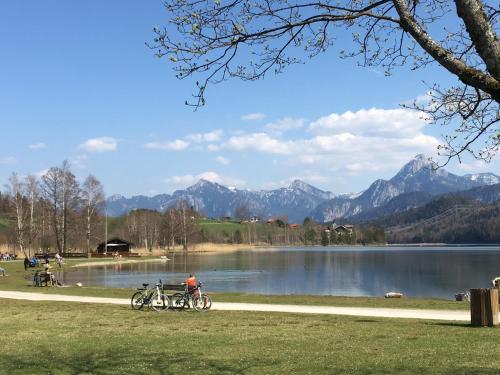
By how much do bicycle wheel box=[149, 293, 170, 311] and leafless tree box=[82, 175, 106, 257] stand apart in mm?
76217

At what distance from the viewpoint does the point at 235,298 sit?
2841cm

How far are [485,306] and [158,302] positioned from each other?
12341 mm

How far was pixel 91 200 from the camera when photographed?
9800 cm

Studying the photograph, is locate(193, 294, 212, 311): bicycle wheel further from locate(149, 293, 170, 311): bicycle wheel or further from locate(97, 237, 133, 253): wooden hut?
locate(97, 237, 133, 253): wooden hut

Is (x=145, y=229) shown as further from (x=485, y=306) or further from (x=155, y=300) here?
(x=485, y=306)

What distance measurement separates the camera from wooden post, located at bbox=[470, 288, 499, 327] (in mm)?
16859

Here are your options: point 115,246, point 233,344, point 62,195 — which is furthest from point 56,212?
point 233,344

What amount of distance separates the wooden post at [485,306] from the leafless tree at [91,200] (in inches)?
3363

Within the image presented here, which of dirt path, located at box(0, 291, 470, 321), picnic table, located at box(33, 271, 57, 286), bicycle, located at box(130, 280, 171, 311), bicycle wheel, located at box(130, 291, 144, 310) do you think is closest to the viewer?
dirt path, located at box(0, 291, 470, 321)

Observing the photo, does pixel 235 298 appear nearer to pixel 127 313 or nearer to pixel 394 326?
pixel 127 313

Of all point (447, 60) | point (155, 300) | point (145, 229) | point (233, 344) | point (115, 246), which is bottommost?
point (233, 344)

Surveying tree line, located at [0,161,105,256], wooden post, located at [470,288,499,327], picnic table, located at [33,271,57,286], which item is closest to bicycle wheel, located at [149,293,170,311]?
wooden post, located at [470,288,499,327]

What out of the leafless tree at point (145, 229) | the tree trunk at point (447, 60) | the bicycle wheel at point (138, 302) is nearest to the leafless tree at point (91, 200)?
the leafless tree at point (145, 229)

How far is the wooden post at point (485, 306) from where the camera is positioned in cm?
1686
